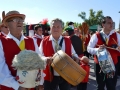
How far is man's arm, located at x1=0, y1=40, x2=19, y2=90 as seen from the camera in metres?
2.11

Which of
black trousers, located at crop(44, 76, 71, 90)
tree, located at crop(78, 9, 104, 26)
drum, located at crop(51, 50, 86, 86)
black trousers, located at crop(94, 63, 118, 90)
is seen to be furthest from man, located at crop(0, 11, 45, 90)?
tree, located at crop(78, 9, 104, 26)

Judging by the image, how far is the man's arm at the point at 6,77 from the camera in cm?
211

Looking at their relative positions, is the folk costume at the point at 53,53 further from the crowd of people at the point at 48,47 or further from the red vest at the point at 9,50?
the red vest at the point at 9,50

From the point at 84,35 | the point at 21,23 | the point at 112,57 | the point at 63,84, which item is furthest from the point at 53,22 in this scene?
the point at 84,35

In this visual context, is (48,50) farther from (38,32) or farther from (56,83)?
(38,32)

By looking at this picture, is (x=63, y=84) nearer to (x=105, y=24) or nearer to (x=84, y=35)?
(x=105, y=24)

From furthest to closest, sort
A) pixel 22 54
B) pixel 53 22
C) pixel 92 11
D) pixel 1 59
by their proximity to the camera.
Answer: pixel 92 11, pixel 53 22, pixel 1 59, pixel 22 54

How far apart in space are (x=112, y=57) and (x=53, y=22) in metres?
1.53

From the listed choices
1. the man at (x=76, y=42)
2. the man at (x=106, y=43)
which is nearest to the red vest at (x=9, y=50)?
the man at (x=106, y=43)

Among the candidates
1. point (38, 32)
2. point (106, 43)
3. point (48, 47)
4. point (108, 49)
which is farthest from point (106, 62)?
point (38, 32)

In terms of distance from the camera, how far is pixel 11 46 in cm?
229

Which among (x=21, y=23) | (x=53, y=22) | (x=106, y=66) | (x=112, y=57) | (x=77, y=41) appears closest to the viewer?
(x=21, y=23)

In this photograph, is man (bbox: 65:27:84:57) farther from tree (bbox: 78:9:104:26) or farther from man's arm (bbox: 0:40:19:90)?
tree (bbox: 78:9:104:26)

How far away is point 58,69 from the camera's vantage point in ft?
8.18
